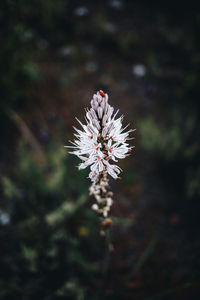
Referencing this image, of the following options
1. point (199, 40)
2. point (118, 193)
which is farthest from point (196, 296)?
point (199, 40)

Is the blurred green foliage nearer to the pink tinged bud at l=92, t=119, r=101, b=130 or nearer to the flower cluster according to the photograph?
the flower cluster

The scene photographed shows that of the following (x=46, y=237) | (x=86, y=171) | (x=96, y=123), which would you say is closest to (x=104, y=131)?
(x=96, y=123)

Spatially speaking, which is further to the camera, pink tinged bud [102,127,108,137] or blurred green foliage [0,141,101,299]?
blurred green foliage [0,141,101,299]

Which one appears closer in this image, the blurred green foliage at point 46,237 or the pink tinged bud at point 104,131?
the pink tinged bud at point 104,131

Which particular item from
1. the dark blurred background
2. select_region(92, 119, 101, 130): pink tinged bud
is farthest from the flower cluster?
the dark blurred background

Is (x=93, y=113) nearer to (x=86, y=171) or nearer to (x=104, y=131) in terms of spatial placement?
(x=104, y=131)

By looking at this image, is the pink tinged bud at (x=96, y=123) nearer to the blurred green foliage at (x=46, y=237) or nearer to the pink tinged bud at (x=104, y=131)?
the pink tinged bud at (x=104, y=131)

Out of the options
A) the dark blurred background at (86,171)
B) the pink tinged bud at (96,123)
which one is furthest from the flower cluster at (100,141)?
the dark blurred background at (86,171)

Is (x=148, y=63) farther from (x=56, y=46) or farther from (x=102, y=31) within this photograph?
(x=56, y=46)
